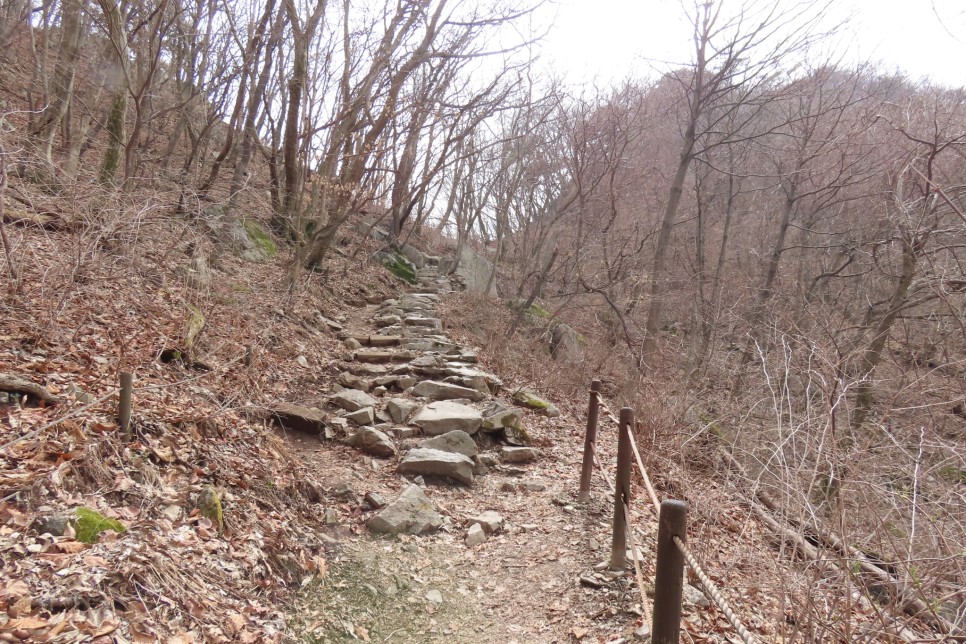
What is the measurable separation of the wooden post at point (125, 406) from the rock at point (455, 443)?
2.99 meters

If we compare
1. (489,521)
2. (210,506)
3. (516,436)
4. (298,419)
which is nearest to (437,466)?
(489,521)

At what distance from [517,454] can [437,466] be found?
1147mm

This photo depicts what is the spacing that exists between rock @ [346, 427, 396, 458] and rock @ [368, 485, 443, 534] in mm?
950

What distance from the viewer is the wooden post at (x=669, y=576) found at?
224cm

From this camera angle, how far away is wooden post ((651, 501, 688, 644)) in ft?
7.36

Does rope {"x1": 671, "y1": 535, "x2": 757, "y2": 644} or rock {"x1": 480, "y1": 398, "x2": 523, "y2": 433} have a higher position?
rope {"x1": 671, "y1": 535, "x2": 757, "y2": 644}

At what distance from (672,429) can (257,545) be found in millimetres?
4361

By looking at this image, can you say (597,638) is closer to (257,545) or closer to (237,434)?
(257,545)

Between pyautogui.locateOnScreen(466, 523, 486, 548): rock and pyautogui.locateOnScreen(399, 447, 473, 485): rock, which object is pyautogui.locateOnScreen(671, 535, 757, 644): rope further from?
pyautogui.locateOnScreen(399, 447, 473, 485): rock

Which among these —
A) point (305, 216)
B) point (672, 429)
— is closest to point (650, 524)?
point (672, 429)

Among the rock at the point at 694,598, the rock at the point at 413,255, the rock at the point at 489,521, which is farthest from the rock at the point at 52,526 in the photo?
the rock at the point at 413,255

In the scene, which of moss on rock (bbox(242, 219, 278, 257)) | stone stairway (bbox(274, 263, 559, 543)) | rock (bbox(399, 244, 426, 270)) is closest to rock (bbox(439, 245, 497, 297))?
rock (bbox(399, 244, 426, 270))

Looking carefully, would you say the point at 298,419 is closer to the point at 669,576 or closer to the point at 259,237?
the point at 669,576

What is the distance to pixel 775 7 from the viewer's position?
9.25 meters
